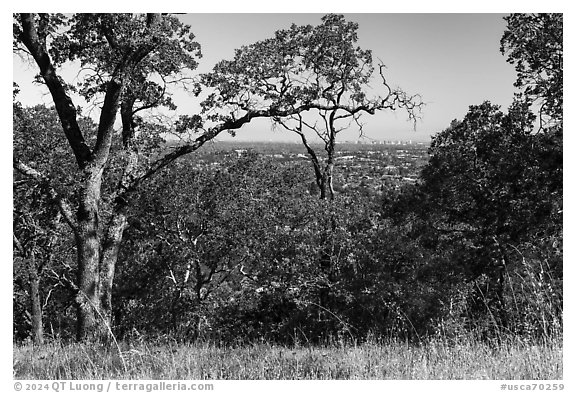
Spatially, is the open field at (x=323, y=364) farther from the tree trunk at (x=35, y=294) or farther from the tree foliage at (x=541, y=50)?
the tree trunk at (x=35, y=294)

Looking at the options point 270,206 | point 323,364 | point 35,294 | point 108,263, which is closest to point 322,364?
point 323,364

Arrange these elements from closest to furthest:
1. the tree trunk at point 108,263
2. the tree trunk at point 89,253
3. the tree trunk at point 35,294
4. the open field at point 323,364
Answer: the open field at point 323,364 → the tree trunk at point 89,253 → the tree trunk at point 108,263 → the tree trunk at point 35,294

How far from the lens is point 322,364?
5.64 m

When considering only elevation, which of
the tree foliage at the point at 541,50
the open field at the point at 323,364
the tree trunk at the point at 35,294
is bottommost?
the tree trunk at the point at 35,294

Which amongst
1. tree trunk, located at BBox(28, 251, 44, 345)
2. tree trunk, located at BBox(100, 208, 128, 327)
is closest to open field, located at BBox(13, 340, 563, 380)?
tree trunk, located at BBox(100, 208, 128, 327)

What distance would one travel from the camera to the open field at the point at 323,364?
5027mm

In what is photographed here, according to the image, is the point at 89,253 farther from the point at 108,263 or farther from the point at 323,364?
the point at 323,364

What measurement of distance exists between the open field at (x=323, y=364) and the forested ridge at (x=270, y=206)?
Answer: 53 centimetres

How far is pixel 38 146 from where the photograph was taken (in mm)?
16734

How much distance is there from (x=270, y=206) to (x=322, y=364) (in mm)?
12588

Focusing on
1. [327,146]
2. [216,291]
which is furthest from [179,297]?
[327,146]

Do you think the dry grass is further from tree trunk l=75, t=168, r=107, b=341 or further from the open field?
tree trunk l=75, t=168, r=107, b=341

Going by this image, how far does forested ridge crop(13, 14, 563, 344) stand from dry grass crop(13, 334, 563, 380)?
0.53 meters

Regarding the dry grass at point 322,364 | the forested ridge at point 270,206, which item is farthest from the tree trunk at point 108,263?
the dry grass at point 322,364
